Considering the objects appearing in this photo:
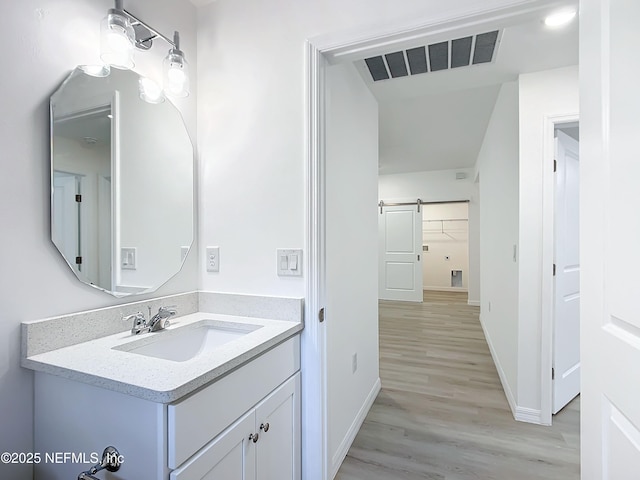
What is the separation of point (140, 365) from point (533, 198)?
7.89 feet

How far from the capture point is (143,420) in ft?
2.70

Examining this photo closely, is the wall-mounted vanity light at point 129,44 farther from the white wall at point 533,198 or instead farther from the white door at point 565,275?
the white door at point 565,275

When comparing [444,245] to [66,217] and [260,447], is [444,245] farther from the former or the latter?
[66,217]

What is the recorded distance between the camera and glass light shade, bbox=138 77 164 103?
4.55 feet

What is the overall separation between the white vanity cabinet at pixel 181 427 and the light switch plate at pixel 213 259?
0.57 metres

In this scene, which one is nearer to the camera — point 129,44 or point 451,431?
point 129,44

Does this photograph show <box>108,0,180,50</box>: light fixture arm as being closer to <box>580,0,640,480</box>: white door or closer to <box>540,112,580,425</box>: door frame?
<box>580,0,640,480</box>: white door

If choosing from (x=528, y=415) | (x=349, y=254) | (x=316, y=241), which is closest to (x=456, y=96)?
(x=349, y=254)

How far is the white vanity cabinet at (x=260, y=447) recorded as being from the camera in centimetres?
91

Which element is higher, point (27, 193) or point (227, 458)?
point (27, 193)

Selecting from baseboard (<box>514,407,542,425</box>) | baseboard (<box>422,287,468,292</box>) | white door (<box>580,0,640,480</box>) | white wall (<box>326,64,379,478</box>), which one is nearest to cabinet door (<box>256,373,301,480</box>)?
white wall (<box>326,64,379,478</box>)

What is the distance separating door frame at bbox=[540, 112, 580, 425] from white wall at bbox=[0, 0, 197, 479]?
255cm

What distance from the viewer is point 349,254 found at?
1960 mm

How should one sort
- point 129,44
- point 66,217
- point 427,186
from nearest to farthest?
1. point 66,217
2. point 129,44
3. point 427,186
